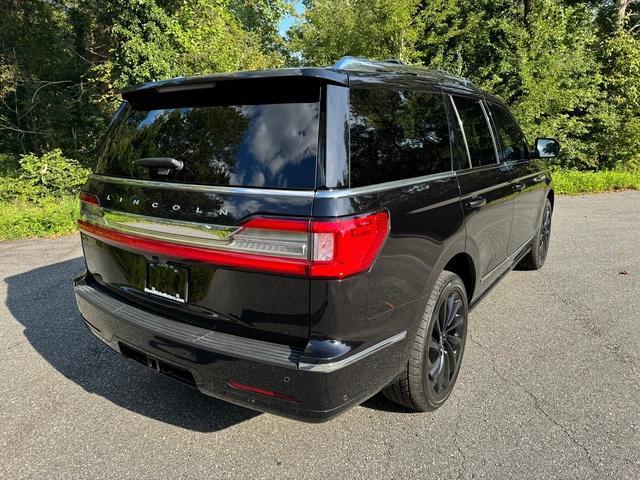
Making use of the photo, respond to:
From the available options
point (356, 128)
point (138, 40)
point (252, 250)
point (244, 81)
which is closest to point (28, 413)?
point (252, 250)

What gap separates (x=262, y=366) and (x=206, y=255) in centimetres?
54

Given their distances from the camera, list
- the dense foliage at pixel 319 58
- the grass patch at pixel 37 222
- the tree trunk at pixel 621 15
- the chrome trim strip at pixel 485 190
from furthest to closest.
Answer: the tree trunk at pixel 621 15, the dense foliage at pixel 319 58, the grass patch at pixel 37 222, the chrome trim strip at pixel 485 190

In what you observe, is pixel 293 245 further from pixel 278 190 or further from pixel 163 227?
pixel 163 227

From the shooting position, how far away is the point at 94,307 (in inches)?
99.6

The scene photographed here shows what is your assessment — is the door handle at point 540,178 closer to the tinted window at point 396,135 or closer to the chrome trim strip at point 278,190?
the tinted window at point 396,135

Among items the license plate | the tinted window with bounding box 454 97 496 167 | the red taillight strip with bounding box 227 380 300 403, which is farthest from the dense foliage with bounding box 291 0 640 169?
the red taillight strip with bounding box 227 380 300 403

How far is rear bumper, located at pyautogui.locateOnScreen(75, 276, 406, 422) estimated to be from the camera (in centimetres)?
185

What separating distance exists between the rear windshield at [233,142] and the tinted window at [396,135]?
8.9 inches

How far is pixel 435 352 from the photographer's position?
2650mm

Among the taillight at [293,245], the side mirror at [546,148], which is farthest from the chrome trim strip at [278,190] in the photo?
the side mirror at [546,148]

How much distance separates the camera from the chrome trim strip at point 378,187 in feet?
5.94

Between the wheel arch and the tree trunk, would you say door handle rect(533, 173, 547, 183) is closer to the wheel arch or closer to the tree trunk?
the wheel arch

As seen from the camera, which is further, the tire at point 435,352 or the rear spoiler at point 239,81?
the tire at point 435,352

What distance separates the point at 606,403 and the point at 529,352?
2.25 ft
